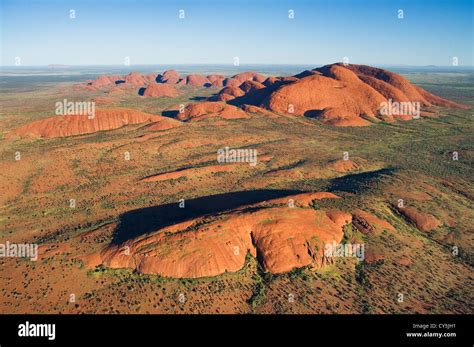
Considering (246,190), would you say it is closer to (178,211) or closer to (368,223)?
(178,211)

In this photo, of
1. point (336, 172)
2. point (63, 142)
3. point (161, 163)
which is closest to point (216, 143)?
point (161, 163)

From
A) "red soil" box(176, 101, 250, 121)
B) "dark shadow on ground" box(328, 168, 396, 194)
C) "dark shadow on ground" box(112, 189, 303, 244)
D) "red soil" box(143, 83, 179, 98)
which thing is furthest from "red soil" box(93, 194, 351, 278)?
"red soil" box(143, 83, 179, 98)

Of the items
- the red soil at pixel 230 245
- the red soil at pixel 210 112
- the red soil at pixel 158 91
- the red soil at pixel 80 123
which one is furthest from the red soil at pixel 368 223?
the red soil at pixel 158 91

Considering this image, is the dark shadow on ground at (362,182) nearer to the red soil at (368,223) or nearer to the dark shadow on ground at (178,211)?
the dark shadow on ground at (178,211)

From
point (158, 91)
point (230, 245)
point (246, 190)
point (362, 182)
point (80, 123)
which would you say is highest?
point (158, 91)

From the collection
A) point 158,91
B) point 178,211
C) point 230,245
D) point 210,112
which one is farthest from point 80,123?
point 158,91
